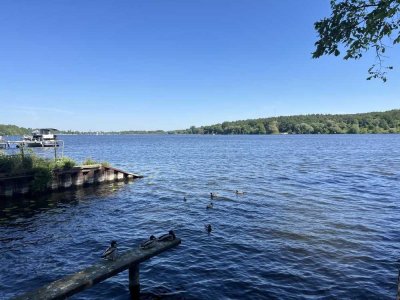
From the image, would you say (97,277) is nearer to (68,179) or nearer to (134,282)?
(134,282)

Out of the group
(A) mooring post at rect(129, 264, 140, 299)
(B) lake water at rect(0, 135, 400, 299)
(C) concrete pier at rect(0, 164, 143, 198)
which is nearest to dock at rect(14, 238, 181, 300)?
(A) mooring post at rect(129, 264, 140, 299)

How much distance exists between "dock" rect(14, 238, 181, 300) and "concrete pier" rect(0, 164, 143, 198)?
20834 mm

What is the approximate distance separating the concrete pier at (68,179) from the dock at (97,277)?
2083cm

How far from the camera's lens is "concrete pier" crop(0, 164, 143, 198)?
91.1 ft

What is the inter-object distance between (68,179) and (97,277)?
82.5 ft

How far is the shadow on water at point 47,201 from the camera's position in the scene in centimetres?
2367

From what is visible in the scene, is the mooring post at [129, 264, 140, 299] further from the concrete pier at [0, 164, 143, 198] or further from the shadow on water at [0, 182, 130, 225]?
the concrete pier at [0, 164, 143, 198]

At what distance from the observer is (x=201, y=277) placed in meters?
13.6

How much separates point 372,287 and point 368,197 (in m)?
18.4

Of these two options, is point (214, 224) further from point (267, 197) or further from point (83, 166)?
point (83, 166)

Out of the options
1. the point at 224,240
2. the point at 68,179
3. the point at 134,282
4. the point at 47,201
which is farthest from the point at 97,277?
the point at 68,179

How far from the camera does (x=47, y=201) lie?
27984mm

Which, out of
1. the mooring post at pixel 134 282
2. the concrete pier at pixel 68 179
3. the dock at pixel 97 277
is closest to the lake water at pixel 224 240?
the mooring post at pixel 134 282

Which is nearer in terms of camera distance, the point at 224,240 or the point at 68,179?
the point at 224,240
